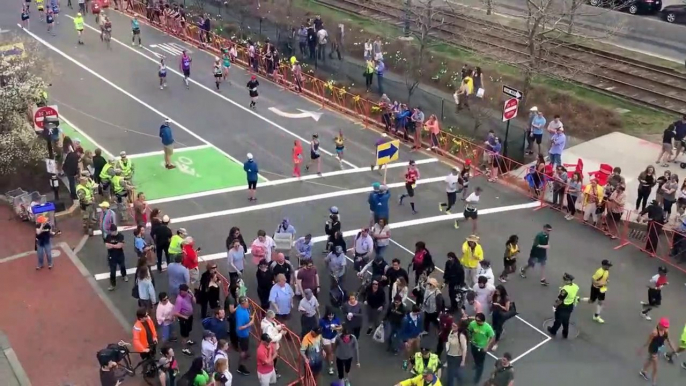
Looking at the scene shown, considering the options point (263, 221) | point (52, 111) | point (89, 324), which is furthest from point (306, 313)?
point (52, 111)

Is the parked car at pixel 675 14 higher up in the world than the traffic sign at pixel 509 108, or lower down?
higher up

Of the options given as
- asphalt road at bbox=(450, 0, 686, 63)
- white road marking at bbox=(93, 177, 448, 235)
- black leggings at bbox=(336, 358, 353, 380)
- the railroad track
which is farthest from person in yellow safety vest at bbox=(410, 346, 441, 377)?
asphalt road at bbox=(450, 0, 686, 63)

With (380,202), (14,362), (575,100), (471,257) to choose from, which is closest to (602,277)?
(471,257)

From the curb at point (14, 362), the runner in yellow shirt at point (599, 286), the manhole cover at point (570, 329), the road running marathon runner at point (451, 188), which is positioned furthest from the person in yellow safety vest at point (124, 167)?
the runner in yellow shirt at point (599, 286)

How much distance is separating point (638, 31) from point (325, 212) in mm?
23968

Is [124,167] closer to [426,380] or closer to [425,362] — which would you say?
[425,362]

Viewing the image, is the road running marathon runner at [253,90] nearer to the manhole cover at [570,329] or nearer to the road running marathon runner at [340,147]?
the road running marathon runner at [340,147]

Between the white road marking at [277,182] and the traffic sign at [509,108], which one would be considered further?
the traffic sign at [509,108]

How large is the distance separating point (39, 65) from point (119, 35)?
9.91m

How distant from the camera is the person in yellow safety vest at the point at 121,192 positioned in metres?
20.6

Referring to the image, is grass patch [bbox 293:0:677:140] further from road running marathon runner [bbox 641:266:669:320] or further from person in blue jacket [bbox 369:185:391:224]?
road running marathon runner [bbox 641:266:669:320]

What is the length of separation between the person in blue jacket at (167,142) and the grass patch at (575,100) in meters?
13.3

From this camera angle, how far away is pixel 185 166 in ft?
82.0

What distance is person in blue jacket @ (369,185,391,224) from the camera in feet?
65.2
